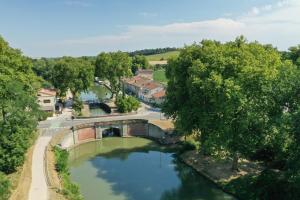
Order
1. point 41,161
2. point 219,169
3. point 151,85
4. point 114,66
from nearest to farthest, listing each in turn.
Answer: point 41,161 → point 219,169 → point 114,66 → point 151,85

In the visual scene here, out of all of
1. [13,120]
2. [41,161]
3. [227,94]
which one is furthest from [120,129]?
[227,94]

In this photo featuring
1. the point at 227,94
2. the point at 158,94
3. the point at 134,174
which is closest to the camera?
the point at 227,94

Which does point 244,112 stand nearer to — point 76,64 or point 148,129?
point 148,129

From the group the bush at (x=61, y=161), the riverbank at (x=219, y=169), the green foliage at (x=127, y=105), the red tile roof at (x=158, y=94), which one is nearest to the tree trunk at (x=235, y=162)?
the riverbank at (x=219, y=169)

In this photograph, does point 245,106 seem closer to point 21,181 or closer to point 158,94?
point 21,181

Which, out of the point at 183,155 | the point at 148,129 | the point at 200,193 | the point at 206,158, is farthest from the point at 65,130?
the point at 200,193

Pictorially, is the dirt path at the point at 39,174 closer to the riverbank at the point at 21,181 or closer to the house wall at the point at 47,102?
the riverbank at the point at 21,181

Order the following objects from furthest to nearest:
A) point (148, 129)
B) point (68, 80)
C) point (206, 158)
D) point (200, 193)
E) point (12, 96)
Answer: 1. point (68, 80)
2. point (148, 129)
3. point (206, 158)
4. point (12, 96)
5. point (200, 193)
